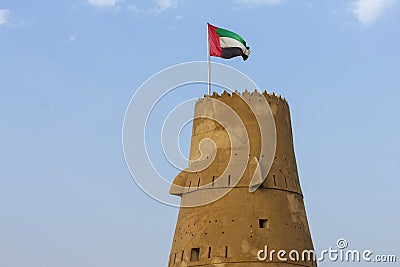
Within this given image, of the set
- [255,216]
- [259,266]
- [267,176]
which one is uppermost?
[267,176]

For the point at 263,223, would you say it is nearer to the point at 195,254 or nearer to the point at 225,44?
the point at 195,254

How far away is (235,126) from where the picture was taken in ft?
89.2

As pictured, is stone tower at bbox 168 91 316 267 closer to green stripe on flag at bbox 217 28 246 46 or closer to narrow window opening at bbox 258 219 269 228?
narrow window opening at bbox 258 219 269 228

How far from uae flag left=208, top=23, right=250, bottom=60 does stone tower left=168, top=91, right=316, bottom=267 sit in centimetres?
249

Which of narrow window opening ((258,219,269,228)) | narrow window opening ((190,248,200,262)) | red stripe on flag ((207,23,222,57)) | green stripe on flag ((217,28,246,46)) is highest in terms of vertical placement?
green stripe on flag ((217,28,246,46))

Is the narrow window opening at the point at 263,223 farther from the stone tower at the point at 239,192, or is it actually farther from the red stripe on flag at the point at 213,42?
the red stripe on flag at the point at 213,42

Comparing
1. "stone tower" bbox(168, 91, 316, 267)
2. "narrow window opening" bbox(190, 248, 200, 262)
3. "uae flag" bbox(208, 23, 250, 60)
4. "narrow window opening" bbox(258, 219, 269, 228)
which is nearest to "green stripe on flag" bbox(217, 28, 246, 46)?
"uae flag" bbox(208, 23, 250, 60)

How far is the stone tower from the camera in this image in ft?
83.6

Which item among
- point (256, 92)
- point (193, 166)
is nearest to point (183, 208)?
point (193, 166)

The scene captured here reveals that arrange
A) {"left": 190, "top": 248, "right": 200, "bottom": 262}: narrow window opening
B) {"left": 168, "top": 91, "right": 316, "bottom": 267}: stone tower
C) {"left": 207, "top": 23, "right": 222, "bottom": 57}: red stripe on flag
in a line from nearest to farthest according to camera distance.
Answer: {"left": 168, "top": 91, "right": 316, "bottom": 267}: stone tower
{"left": 190, "top": 248, "right": 200, "bottom": 262}: narrow window opening
{"left": 207, "top": 23, "right": 222, "bottom": 57}: red stripe on flag

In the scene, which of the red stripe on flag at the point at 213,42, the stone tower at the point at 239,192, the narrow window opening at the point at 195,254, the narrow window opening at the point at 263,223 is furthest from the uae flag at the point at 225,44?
the narrow window opening at the point at 195,254

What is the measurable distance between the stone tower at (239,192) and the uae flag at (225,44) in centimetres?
249

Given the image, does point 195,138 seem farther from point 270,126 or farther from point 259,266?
point 259,266

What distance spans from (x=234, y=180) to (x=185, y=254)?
3.45 meters
